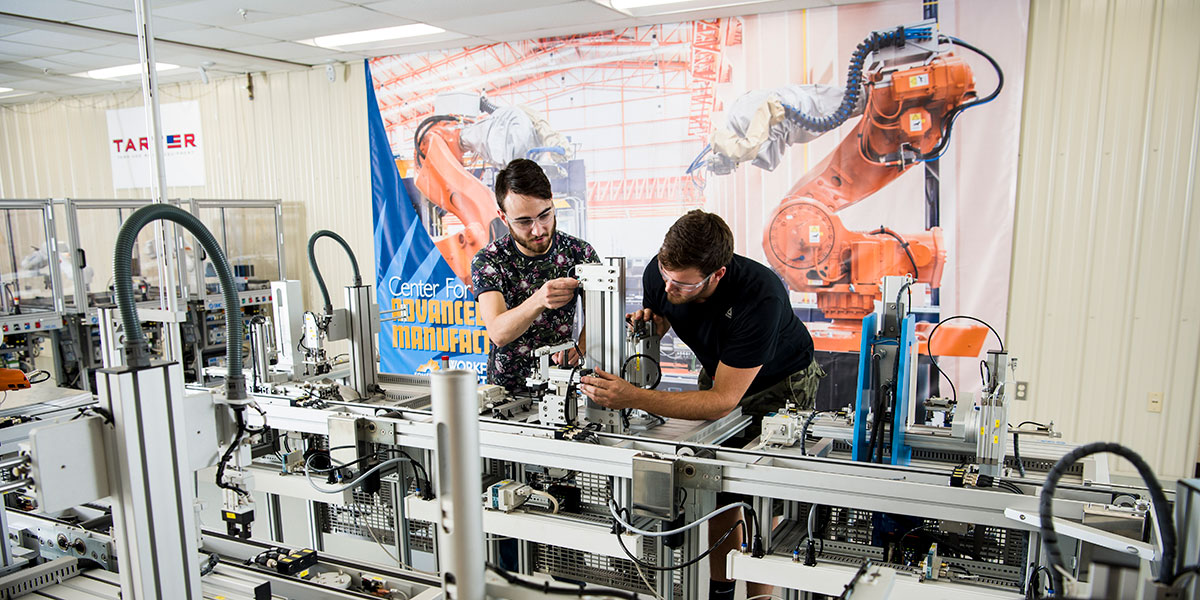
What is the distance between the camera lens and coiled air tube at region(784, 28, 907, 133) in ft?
12.8

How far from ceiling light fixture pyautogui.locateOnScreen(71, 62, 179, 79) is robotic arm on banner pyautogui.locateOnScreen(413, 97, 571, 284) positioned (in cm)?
231

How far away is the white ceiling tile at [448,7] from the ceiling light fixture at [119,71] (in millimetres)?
2654

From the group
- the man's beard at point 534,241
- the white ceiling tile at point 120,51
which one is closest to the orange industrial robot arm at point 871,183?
the man's beard at point 534,241

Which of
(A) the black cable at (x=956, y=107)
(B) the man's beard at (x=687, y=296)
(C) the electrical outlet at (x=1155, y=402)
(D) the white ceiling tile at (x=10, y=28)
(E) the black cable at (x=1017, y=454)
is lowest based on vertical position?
(C) the electrical outlet at (x=1155, y=402)

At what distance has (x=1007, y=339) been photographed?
391 cm

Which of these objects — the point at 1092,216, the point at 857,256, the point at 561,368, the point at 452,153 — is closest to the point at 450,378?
the point at 561,368

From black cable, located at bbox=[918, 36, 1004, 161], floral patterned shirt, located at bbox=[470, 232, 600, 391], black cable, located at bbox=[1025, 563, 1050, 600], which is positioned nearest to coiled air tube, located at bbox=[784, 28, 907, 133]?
black cable, located at bbox=[918, 36, 1004, 161]

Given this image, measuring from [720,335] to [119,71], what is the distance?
20.2 feet

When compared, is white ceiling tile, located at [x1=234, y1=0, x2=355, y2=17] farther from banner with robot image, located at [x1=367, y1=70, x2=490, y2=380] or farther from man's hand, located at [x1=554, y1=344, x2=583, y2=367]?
man's hand, located at [x1=554, y1=344, x2=583, y2=367]

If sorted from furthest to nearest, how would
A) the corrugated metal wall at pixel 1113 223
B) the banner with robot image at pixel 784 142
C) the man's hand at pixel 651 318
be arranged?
the banner with robot image at pixel 784 142 < the corrugated metal wall at pixel 1113 223 < the man's hand at pixel 651 318

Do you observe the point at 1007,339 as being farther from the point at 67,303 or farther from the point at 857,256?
the point at 67,303

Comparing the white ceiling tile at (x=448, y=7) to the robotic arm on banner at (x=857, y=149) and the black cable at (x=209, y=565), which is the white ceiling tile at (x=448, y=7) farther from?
the black cable at (x=209, y=565)

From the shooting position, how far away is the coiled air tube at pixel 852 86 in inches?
153

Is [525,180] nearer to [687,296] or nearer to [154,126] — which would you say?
[687,296]
